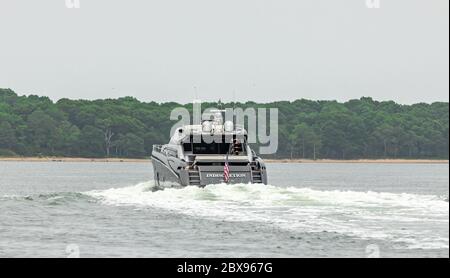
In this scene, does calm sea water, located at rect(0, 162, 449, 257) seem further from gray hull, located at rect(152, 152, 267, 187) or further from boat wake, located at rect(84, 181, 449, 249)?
gray hull, located at rect(152, 152, 267, 187)

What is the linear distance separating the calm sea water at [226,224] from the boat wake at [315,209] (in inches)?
1.5

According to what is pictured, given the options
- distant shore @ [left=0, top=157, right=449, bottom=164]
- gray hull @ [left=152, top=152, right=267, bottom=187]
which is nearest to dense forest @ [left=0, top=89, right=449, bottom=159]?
distant shore @ [left=0, top=157, right=449, bottom=164]

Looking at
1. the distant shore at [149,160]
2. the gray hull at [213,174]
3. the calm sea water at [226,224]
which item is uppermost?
the gray hull at [213,174]

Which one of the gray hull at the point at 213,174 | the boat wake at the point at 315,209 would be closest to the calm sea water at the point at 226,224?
the boat wake at the point at 315,209

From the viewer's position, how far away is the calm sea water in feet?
99.6

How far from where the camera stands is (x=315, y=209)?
4078 centimetres

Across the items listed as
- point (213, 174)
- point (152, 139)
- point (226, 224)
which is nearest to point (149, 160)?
point (152, 139)

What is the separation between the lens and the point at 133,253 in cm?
2991

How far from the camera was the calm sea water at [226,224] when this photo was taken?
30344 millimetres

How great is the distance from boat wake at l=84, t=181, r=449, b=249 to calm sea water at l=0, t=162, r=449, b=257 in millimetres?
39

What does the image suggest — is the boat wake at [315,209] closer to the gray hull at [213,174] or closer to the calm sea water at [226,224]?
the calm sea water at [226,224]

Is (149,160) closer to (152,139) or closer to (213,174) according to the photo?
(152,139)

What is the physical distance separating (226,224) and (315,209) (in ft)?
18.6
